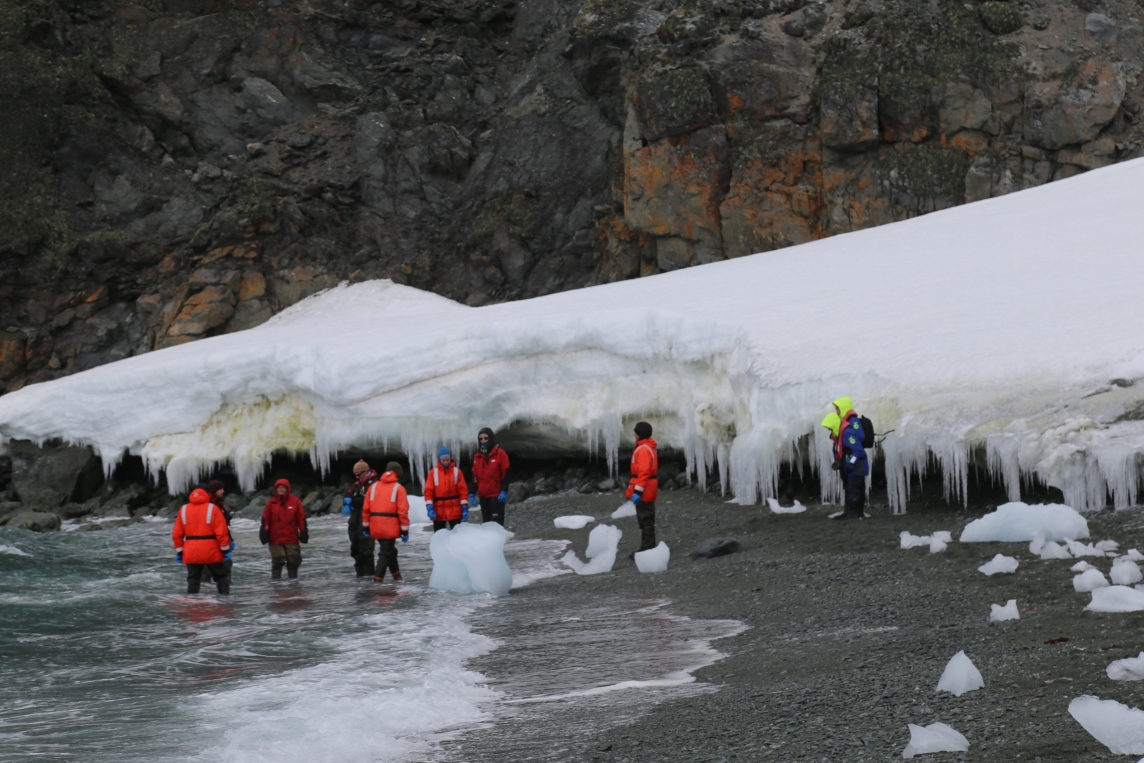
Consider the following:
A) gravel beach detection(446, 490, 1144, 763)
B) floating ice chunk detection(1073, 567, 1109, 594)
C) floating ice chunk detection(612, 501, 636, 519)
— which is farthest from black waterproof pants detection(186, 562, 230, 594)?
floating ice chunk detection(1073, 567, 1109, 594)

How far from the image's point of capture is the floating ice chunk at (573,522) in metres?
15.1

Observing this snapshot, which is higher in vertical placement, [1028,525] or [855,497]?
[855,497]

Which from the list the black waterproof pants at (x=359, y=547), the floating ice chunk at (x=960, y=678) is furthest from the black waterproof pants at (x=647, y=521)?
the floating ice chunk at (x=960, y=678)

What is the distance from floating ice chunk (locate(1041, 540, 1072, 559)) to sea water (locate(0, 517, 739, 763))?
2600 mm

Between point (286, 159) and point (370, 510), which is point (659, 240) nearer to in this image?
point (286, 159)

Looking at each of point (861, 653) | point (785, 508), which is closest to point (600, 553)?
point (785, 508)

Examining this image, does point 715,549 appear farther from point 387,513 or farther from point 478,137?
point 478,137

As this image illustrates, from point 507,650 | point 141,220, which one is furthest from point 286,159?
point 507,650

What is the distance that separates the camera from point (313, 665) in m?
8.09

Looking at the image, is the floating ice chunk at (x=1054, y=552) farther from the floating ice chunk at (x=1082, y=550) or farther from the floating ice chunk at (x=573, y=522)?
the floating ice chunk at (x=573, y=522)

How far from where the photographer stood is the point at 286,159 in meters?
34.5

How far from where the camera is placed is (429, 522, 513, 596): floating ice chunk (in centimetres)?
1061

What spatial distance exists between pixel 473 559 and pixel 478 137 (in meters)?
26.9

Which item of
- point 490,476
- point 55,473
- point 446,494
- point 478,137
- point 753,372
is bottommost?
point 446,494
